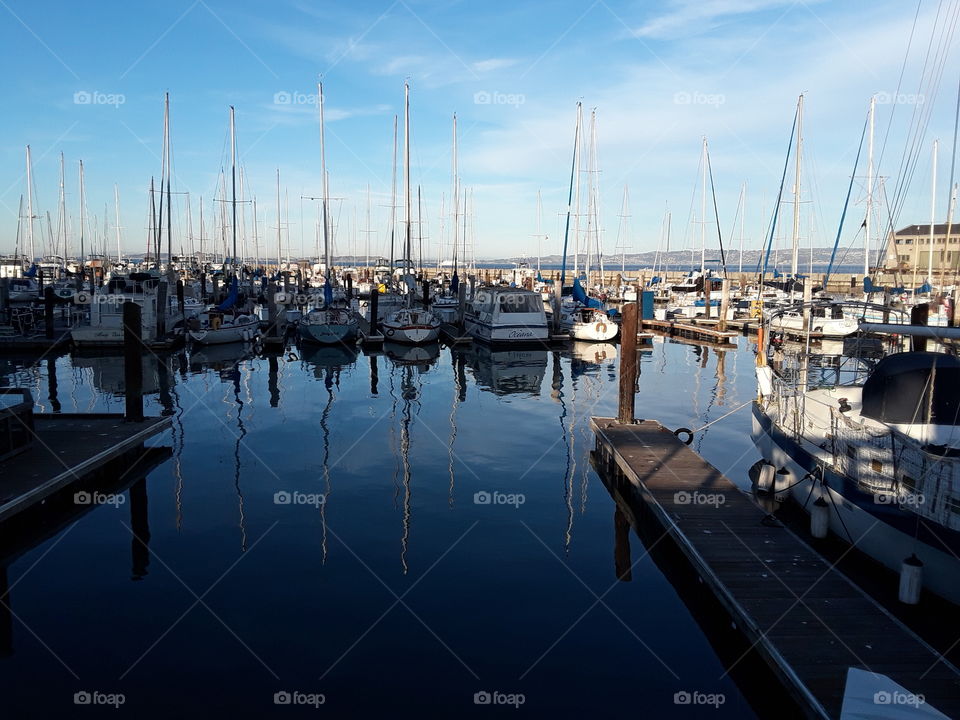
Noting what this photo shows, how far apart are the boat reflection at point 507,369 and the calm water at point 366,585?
637 cm

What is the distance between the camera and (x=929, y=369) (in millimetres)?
12758

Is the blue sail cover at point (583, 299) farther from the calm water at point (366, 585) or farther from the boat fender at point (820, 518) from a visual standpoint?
the boat fender at point (820, 518)

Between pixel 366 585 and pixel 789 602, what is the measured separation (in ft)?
20.2

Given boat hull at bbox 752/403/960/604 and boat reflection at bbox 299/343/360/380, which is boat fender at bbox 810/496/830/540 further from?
boat reflection at bbox 299/343/360/380

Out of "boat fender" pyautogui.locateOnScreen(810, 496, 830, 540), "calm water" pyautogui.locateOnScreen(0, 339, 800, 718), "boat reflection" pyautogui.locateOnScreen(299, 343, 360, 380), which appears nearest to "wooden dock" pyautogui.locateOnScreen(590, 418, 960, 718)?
"calm water" pyautogui.locateOnScreen(0, 339, 800, 718)

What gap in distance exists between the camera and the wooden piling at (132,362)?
1803 cm

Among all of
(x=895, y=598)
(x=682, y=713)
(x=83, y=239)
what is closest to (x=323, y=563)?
(x=682, y=713)

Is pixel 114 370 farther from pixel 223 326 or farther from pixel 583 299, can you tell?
pixel 583 299

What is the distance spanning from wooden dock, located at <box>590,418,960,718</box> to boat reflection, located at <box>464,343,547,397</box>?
14.4 meters

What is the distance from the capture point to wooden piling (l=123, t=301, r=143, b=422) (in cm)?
1803

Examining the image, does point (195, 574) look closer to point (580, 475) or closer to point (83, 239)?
point (580, 475)

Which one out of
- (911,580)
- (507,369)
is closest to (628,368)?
(911,580)

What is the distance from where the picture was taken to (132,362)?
17984mm

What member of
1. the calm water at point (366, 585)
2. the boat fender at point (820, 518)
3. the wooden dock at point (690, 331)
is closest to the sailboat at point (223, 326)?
the calm water at point (366, 585)
